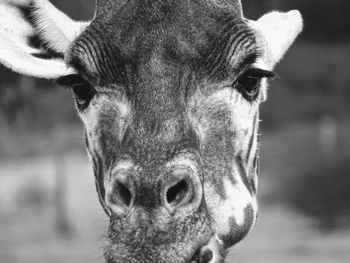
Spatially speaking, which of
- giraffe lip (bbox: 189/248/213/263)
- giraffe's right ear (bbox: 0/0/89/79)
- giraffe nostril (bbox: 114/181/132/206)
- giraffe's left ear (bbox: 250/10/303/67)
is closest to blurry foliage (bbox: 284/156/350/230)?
giraffe's left ear (bbox: 250/10/303/67)

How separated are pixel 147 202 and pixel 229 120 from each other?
1.08 metres

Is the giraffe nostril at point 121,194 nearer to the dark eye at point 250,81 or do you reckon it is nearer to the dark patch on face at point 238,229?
the dark patch on face at point 238,229

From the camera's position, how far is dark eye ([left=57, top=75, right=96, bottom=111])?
21.5 feet

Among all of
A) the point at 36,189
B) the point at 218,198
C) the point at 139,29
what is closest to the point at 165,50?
the point at 139,29

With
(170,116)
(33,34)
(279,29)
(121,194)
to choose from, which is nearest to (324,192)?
(279,29)

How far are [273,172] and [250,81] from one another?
23.7 m

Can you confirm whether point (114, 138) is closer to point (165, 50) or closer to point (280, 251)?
point (165, 50)

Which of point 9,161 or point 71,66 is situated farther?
point 9,161

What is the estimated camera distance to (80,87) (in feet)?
21.7

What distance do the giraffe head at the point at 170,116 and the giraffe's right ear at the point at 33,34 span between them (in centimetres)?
4

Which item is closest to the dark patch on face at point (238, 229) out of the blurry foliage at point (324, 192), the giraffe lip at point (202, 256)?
the giraffe lip at point (202, 256)

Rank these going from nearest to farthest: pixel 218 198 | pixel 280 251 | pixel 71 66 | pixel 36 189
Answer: pixel 218 198 < pixel 71 66 < pixel 280 251 < pixel 36 189

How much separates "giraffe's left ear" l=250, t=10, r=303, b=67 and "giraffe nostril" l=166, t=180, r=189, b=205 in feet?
6.17

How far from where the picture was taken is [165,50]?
627 cm
